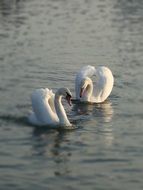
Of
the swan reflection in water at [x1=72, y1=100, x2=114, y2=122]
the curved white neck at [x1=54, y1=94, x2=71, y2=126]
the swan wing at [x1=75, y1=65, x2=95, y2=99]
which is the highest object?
the swan wing at [x1=75, y1=65, x2=95, y2=99]

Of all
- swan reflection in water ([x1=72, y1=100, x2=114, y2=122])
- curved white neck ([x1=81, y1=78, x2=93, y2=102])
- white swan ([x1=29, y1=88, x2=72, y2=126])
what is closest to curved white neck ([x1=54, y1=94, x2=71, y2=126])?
white swan ([x1=29, y1=88, x2=72, y2=126])

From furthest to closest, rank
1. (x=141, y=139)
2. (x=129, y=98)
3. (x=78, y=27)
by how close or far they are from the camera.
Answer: (x=78, y=27) → (x=129, y=98) → (x=141, y=139)

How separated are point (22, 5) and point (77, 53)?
24194 millimetres

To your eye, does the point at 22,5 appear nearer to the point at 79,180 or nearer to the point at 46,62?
the point at 46,62

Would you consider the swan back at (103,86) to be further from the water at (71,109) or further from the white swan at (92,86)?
the water at (71,109)

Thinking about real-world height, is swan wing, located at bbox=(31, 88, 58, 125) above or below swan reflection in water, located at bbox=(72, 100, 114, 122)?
above

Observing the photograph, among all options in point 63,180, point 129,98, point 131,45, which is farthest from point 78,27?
point 63,180

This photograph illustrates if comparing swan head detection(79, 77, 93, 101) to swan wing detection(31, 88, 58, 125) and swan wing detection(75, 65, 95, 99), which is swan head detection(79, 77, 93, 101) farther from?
swan wing detection(31, 88, 58, 125)

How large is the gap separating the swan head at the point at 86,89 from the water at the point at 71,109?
501mm

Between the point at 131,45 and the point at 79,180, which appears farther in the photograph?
the point at 131,45

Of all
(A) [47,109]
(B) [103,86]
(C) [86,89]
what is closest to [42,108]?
(A) [47,109]

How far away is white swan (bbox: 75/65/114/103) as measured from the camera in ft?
81.0

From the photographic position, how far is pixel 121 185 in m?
16.3

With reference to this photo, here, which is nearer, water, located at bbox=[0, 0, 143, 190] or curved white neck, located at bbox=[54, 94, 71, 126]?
water, located at bbox=[0, 0, 143, 190]
